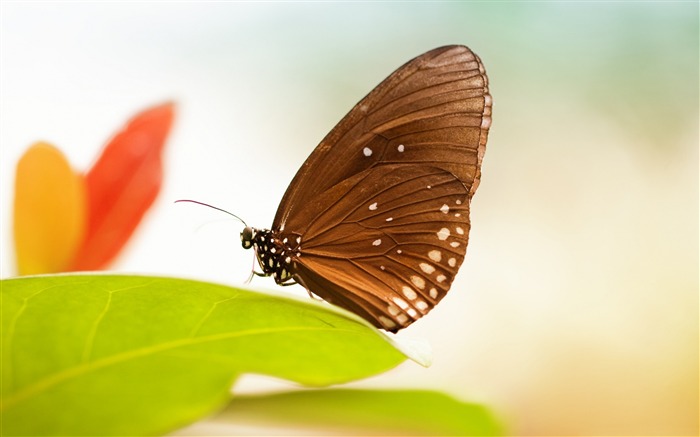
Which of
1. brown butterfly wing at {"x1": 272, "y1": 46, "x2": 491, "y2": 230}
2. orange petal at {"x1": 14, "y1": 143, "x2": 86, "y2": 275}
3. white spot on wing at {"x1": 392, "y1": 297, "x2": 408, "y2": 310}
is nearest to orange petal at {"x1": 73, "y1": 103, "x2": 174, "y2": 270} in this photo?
orange petal at {"x1": 14, "y1": 143, "x2": 86, "y2": 275}

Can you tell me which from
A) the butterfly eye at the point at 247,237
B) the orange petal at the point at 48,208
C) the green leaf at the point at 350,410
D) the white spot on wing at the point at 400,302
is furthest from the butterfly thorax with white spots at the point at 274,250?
the orange petal at the point at 48,208

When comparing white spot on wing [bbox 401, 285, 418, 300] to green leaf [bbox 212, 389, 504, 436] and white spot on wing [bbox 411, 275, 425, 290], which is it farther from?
green leaf [bbox 212, 389, 504, 436]

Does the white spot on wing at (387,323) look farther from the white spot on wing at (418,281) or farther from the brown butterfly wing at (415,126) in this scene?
the brown butterfly wing at (415,126)

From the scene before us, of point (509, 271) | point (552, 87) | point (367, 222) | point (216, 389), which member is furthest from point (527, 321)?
point (216, 389)

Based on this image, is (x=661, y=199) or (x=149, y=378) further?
(x=661, y=199)

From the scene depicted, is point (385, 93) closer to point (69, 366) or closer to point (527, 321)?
point (69, 366)

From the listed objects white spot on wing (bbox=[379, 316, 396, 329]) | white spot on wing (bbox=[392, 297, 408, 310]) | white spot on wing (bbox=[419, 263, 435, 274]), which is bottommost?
white spot on wing (bbox=[379, 316, 396, 329])
